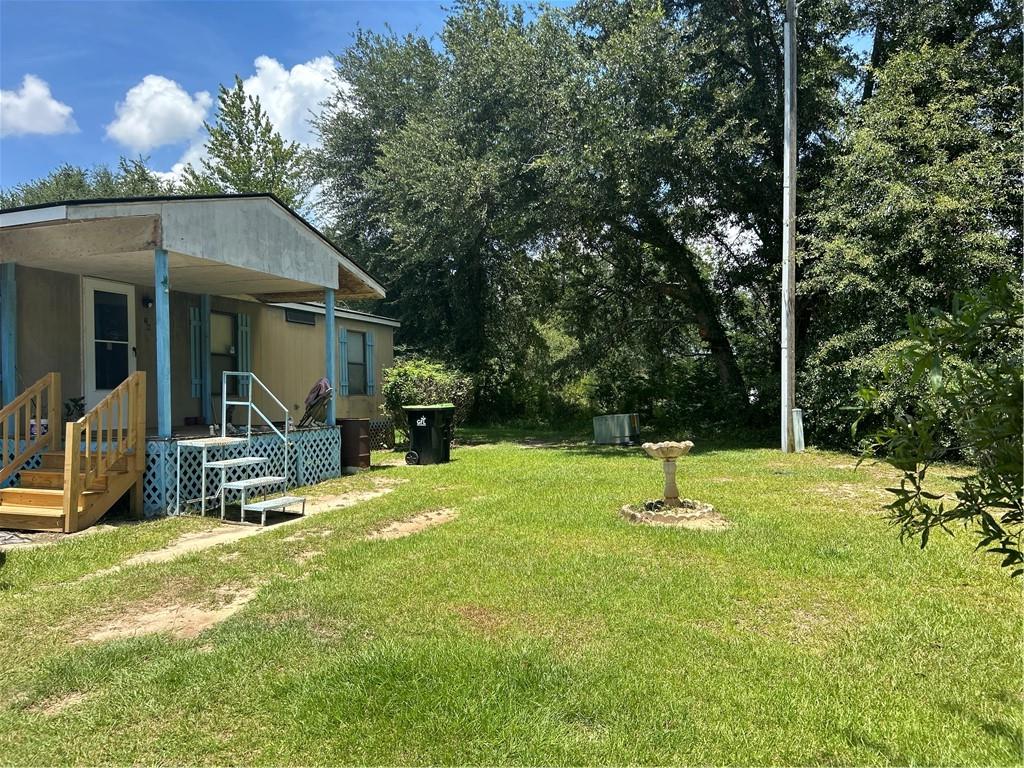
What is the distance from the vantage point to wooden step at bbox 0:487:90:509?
20.7ft

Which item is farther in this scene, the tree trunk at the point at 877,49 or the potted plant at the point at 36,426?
the tree trunk at the point at 877,49

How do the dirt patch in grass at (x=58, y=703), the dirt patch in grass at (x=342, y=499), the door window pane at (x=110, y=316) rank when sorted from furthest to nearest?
1. the door window pane at (x=110, y=316)
2. the dirt patch in grass at (x=342, y=499)
3. the dirt patch in grass at (x=58, y=703)

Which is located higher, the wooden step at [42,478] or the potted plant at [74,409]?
the potted plant at [74,409]

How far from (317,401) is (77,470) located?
339 centimetres

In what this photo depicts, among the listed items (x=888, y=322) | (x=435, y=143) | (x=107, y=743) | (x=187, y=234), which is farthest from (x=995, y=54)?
(x=107, y=743)

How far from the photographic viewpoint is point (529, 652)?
327 cm

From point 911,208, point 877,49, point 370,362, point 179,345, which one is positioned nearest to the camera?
point 179,345

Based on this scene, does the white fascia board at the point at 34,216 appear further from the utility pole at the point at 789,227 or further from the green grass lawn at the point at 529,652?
the utility pole at the point at 789,227

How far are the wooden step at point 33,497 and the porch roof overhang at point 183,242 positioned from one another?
2.51 meters

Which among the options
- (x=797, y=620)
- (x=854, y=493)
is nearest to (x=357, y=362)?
(x=854, y=493)

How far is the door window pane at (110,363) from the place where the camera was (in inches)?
342

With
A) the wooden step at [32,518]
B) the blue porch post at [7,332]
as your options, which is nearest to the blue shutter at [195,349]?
the blue porch post at [7,332]

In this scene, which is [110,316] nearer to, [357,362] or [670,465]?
[357,362]

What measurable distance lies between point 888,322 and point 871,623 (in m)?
9.22
